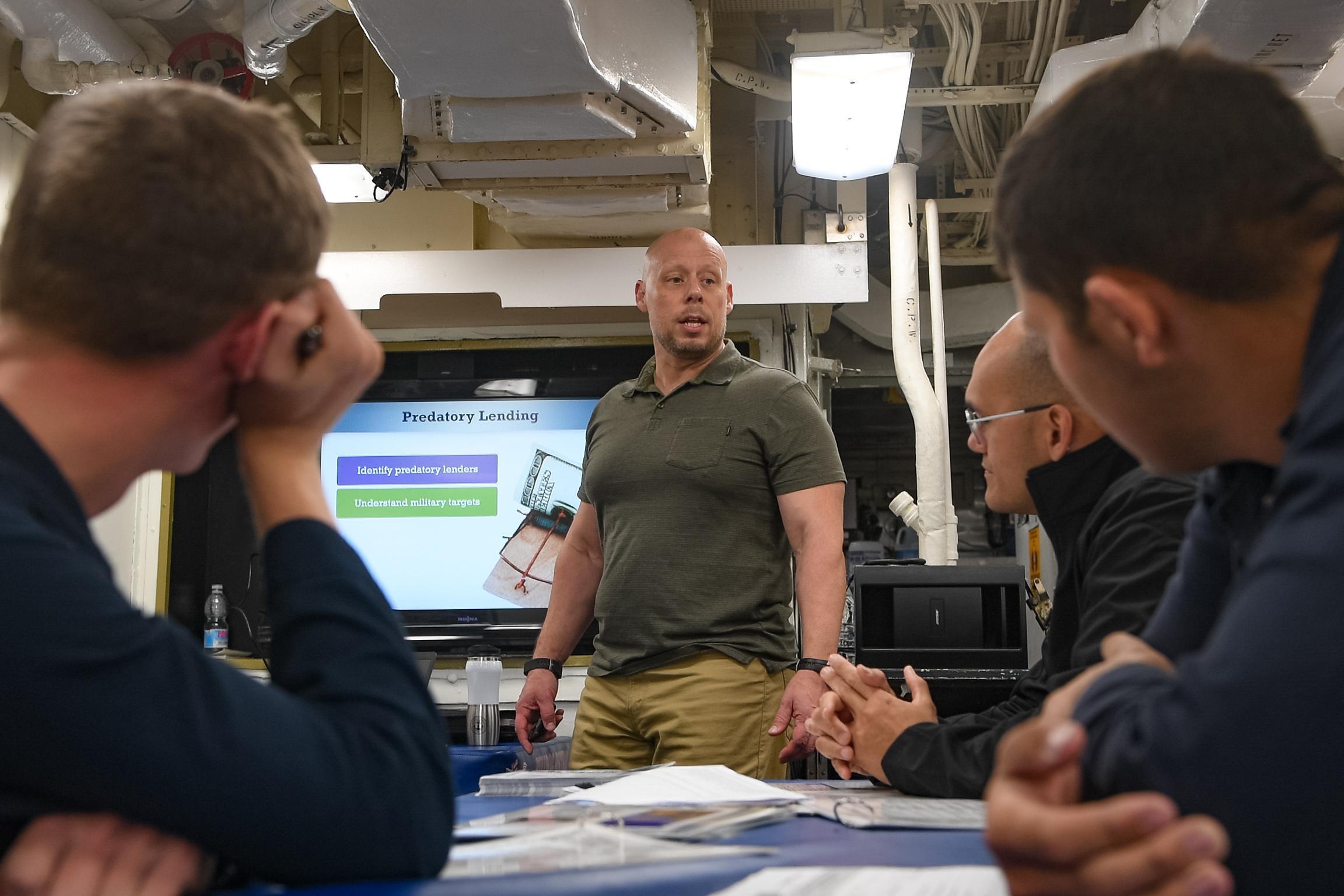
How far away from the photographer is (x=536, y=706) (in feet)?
8.00

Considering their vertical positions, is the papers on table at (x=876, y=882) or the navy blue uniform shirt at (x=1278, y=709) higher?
the navy blue uniform shirt at (x=1278, y=709)

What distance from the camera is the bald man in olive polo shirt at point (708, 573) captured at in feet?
7.25

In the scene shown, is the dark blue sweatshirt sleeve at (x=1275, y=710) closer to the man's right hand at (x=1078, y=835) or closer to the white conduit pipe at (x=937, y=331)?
the man's right hand at (x=1078, y=835)

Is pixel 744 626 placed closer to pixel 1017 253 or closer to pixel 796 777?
pixel 796 777

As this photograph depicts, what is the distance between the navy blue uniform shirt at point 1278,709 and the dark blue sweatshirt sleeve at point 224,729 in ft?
1.45

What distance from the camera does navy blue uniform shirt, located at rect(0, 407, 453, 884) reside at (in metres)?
0.62

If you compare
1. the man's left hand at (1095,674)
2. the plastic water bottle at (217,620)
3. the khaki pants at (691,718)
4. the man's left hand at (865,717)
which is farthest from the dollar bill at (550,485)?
the man's left hand at (1095,674)

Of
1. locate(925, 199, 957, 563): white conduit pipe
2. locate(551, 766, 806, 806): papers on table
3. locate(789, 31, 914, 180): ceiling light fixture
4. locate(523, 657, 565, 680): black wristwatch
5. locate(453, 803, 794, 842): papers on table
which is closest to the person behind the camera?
locate(453, 803, 794, 842): papers on table

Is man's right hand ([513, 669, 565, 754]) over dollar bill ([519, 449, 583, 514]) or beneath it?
beneath

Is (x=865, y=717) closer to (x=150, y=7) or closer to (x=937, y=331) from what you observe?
(x=937, y=331)

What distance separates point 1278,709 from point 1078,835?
0.12 meters

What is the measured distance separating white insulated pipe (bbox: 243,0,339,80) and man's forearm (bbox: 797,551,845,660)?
1771 millimetres

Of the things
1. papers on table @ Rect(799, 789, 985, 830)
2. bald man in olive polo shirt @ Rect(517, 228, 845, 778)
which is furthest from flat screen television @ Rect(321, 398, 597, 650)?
papers on table @ Rect(799, 789, 985, 830)

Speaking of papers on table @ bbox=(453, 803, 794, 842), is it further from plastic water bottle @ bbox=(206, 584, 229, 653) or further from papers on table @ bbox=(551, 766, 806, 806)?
plastic water bottle @ bbox=(206, 584, 229, 653)
